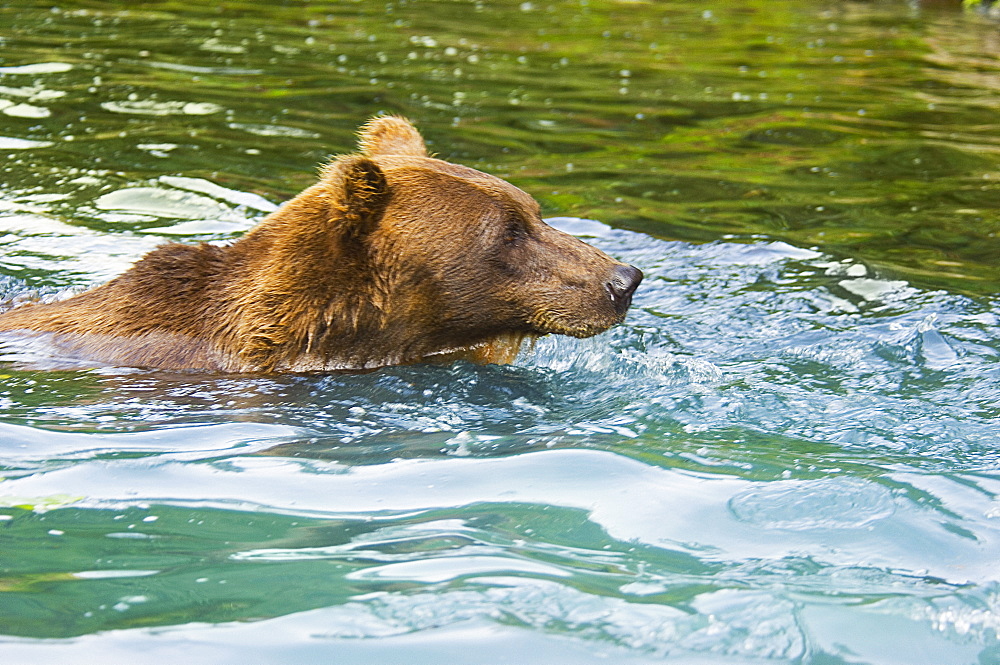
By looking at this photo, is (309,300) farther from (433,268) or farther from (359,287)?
(433,268)

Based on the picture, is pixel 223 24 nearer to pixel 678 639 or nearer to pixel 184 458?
pixel 184 458

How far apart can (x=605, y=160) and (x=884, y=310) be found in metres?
4.67

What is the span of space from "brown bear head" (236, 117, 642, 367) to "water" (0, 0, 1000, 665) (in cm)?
23

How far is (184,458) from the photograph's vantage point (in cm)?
453

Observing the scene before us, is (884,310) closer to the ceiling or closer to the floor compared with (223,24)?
closer to the floor

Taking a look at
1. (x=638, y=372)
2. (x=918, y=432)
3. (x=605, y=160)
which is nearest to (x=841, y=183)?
(x=605, y=160)

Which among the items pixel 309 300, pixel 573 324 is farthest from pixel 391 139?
pixel 573 324

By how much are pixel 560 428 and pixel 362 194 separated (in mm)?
1497

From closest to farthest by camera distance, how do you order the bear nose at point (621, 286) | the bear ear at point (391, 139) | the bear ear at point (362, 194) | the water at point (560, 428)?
the water at point (560, 428) → the bear ear at point (362, 194) → the bear nose at point (621, 286) → the bear ear at point (391, 139)

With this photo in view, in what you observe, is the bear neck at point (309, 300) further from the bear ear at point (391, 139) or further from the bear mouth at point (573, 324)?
the bear ear at point (391, 139)

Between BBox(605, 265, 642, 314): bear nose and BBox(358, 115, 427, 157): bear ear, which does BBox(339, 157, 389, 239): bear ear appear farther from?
BBox(605, 265, 642, 314): bear nose

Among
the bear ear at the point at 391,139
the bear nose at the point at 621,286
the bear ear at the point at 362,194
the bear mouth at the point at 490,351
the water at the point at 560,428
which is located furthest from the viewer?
the bear ear at the point at 391,139

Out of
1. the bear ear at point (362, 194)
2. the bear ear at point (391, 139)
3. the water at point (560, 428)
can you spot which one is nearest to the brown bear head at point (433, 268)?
the bear ear at point (362, 194)

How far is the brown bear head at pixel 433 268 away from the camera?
5699mm
